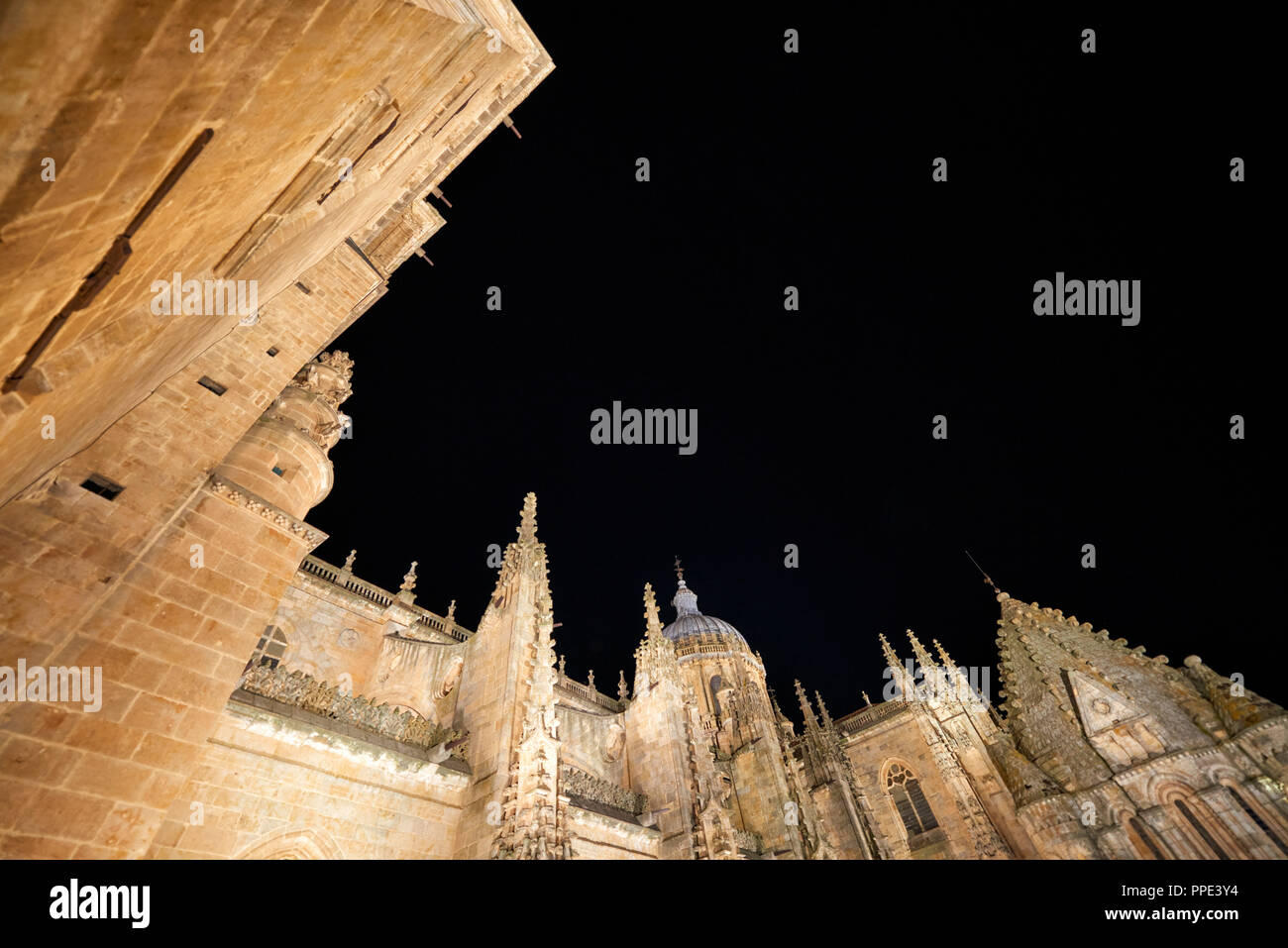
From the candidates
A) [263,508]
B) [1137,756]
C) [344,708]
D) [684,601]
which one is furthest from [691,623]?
[263,508]

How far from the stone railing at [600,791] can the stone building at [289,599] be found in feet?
0.42

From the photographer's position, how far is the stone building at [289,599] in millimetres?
2912

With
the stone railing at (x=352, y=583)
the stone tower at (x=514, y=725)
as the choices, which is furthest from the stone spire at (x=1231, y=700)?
the stone railing at (x=352, y=583)

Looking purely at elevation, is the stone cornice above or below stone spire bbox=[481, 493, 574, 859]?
above

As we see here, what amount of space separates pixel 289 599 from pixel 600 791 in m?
12.5

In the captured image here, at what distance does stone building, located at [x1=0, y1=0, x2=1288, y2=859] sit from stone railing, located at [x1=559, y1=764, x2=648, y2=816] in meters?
0.13

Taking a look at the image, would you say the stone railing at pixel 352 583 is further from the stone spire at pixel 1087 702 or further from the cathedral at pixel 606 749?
the stone spire at pixel 1087 702

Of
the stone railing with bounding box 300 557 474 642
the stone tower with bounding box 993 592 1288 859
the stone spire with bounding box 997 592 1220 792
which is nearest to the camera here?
the stone tower with bounding box 993 592 1288 859

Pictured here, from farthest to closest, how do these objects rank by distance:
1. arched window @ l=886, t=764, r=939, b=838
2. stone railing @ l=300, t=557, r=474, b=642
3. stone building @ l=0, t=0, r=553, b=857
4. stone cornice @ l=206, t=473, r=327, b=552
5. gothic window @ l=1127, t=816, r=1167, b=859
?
arched window @ l=886, t=764, r=939, b=838 < stone railing @ l=300, t=557, r=474, b=642 < gothic window @ l=1127, t=816, r=1167, b=859 < stone cornice @ l=206, t=473, r=327, b=552 < stone building @ l=0, t=0, r=553, b=857

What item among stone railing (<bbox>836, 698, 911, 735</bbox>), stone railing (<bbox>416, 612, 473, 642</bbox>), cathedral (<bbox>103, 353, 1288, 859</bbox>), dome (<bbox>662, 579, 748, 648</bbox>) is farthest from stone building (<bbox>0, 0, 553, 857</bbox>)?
stone railing (<bbox>836, 698, 911, 735</bbox>)

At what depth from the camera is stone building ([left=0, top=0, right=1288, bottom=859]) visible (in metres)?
2.91

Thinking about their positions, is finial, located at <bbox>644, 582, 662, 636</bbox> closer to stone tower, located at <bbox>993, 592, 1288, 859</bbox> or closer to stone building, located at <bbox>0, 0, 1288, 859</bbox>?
stone building, located at <bbox>0, 0, 1288, 859</bbox>

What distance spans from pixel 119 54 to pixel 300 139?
235cm

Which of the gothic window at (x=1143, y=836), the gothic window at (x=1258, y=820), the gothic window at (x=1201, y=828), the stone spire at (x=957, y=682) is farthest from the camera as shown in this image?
the stone spire at (x=957, y=682)
